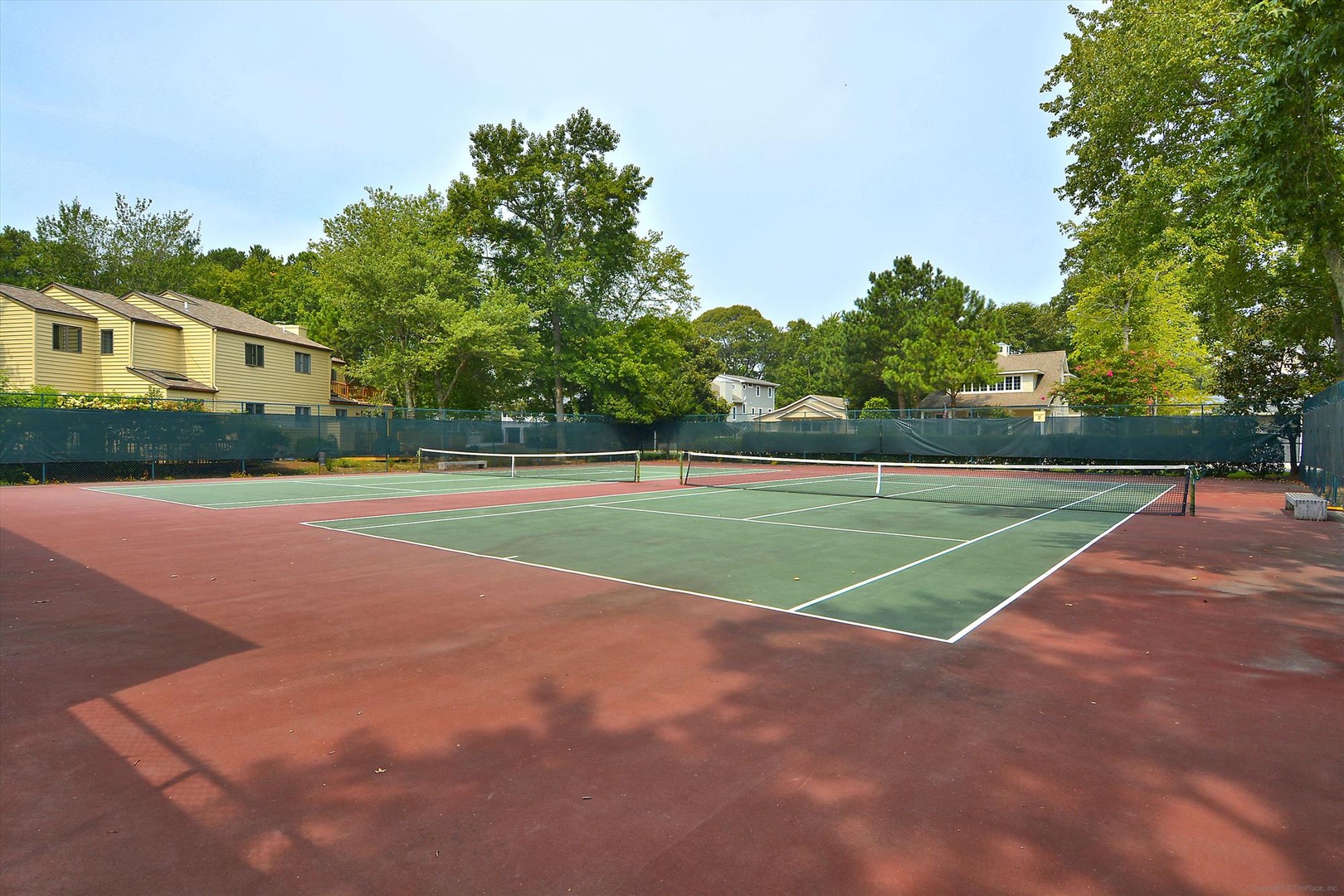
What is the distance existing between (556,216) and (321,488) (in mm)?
25375

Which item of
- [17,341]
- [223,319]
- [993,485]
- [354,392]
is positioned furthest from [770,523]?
[354,392]

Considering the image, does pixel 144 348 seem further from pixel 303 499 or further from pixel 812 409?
pixel 812 409

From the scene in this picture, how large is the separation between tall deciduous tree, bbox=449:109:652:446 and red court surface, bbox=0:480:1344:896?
33588 mm

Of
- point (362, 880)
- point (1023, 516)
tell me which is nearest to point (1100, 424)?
point (1023, 516)

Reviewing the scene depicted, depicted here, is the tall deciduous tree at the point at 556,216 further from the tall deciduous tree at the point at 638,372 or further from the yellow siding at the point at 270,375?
the yellow siding at the point at 270,375

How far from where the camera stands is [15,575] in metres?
7.62

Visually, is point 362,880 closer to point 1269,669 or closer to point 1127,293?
point 1269,669

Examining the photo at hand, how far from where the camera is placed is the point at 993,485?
21.9 metres

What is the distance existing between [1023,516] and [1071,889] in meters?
12.0

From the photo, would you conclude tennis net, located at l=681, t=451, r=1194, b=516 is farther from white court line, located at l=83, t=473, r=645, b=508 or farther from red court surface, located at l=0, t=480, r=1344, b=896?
red court surface, located at l=0, t=480, r=1344, b=896

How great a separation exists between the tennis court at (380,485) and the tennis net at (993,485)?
170 inches

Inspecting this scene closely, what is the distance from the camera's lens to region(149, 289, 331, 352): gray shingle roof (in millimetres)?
31938

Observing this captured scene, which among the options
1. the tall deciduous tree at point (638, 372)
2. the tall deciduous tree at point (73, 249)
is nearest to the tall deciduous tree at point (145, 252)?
the tall deciduous tree at point (73, 249)

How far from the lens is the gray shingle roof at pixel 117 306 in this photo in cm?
2993
